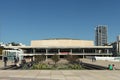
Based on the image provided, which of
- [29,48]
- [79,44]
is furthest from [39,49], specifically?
[79,44]

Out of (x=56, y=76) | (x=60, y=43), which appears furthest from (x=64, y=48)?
(x=56, y=76)

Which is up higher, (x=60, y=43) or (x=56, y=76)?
(x=60, y=43)

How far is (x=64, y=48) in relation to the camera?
140 m

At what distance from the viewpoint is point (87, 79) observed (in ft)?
66.9

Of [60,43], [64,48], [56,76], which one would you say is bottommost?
[56,76]

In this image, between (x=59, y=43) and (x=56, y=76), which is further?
(x=59, y=43)

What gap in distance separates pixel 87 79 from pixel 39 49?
122457 millimetres

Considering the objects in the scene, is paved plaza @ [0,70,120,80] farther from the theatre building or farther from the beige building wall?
the beige building wall

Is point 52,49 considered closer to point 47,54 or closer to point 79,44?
point 47,54

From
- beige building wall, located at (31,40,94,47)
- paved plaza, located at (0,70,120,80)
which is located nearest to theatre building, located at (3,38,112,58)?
beige building wall, located at (31,40,94,47)

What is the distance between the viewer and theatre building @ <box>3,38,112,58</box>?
457ft

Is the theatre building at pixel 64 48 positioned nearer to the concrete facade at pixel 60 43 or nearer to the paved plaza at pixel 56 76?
the concrete facade at pixel 60 43

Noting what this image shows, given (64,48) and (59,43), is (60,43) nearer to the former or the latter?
(59,43)

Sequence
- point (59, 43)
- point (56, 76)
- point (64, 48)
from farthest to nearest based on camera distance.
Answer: point (59, 43)
point (64, 48)
point (56, 76)
